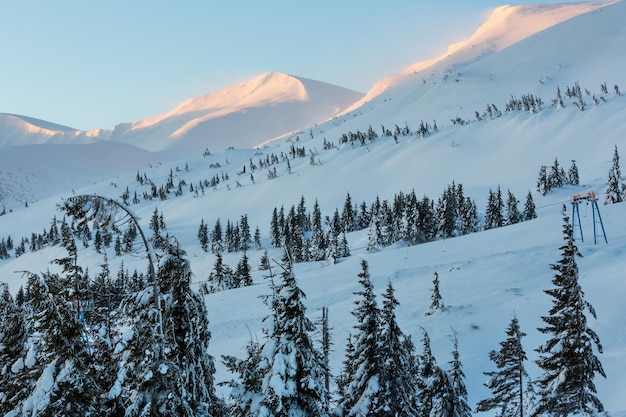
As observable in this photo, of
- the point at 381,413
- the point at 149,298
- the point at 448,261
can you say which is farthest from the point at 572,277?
the point at 448,261

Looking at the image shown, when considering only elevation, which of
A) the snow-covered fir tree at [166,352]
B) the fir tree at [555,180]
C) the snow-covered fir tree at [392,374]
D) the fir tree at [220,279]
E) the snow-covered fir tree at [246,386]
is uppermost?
the snow-covered fir tree at [166,352]

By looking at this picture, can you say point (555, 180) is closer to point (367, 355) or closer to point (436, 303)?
point (436, 303)

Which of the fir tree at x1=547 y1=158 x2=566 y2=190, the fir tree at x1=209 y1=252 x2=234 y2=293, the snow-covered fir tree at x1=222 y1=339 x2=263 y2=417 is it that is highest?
the snow-covered fir tree at x1=222 y1=339 x2=263 y2=417

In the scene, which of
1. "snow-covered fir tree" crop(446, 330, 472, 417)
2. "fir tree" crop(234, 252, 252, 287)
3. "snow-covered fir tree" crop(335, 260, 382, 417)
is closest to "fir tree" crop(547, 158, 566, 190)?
"fir tree" crop(234, 252, 252, 287)

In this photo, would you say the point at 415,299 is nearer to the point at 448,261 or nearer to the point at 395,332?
the point at 448,261

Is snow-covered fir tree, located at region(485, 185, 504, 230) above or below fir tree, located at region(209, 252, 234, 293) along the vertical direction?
above

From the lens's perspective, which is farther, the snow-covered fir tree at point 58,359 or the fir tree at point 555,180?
the fir tree at point 555,180

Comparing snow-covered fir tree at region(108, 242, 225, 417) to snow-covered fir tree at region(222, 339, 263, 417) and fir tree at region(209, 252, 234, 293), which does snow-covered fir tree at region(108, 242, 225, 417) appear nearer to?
snow-covered fir tree at region(222, 339, 263, 417)

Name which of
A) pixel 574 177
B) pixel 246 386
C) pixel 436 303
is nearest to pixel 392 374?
pixel 246 386

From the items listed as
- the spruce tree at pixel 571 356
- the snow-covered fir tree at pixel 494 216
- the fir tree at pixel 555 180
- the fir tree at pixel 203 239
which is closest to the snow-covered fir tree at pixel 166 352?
the spruce tree at pixel 571 356

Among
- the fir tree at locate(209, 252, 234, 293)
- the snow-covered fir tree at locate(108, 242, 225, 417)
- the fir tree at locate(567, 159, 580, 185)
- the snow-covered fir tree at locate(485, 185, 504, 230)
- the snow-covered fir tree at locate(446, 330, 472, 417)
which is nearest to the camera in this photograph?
the snow-covered fir tree at locate(108, 242, 225, 417)

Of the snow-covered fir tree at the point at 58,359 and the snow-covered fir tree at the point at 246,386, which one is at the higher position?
the snow-covered fir tree at the point at 58,359

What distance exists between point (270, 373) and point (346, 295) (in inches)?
1686

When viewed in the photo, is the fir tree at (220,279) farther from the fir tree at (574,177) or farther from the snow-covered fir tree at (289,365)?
the fir tree at (574,177)
